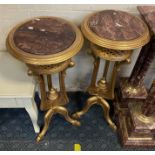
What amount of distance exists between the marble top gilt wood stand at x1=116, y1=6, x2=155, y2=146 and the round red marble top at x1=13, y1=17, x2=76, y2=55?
1.63 ft

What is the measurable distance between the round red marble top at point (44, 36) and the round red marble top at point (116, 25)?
0.44 ft

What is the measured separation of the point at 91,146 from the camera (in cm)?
140

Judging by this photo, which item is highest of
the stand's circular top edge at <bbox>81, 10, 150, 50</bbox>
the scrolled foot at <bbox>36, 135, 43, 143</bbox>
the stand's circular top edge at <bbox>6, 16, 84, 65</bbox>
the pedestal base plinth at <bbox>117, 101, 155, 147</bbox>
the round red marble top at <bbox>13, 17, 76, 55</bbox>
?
the stand's circular top edge at <bbox>81, 10, 150, 50</bbox>

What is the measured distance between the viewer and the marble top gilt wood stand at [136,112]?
1.28 metres

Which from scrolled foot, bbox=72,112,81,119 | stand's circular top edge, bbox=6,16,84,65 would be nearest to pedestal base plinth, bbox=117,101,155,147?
Result: scrolled foot, bbox=72,112,81,119

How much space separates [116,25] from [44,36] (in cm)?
37

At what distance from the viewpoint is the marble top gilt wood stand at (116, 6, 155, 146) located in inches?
50.4

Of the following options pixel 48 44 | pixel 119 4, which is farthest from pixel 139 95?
pixel 48 44

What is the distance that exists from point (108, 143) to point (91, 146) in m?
0.13

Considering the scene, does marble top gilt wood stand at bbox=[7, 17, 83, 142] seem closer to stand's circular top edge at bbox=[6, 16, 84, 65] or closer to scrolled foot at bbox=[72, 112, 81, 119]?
stand's circular top edge at bbox=[6, 16, 84, 65]

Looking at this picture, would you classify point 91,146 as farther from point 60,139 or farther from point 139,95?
point 139,95

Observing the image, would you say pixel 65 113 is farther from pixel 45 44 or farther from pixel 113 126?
pixel 45 44

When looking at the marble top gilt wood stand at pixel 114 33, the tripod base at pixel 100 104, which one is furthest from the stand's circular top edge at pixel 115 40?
the tripod base at pixel 100 104

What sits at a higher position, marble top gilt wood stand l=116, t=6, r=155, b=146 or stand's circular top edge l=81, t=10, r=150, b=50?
stand's circular top edge l=81, t=10, r=150, b=50
